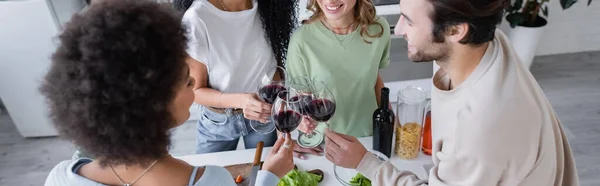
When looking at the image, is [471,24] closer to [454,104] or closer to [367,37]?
[454,104]

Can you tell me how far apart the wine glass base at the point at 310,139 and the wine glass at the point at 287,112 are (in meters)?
0.18

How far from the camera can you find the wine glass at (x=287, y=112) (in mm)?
1155

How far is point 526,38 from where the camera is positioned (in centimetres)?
288

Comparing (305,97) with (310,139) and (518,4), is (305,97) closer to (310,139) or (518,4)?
(310,139)

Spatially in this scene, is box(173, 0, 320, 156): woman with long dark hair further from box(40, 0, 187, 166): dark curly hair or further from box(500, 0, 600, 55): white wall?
box(500, 0, 600, 55): white wall

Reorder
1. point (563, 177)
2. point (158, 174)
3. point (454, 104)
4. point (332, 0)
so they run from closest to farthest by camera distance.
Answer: point (158, 174) < point (454, 104) < point (563, 177) < point (332, 0)

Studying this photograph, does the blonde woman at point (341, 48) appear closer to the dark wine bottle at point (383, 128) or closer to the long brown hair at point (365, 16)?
the long brown hair at point (365, 16)

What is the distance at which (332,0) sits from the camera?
1355mm

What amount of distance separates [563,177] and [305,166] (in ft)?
2.06

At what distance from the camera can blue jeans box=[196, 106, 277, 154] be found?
4.95ft

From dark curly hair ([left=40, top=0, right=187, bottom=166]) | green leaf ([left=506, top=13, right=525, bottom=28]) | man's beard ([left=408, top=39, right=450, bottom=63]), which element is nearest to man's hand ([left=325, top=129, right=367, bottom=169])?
man's beard ([left=408, top=39, right=450, bottom=63])

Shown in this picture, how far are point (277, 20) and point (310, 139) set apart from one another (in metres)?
0.38

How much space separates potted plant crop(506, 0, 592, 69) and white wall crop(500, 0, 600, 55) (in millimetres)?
158

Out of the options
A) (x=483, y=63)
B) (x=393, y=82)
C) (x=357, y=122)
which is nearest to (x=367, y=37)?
(x=357, y=122)
